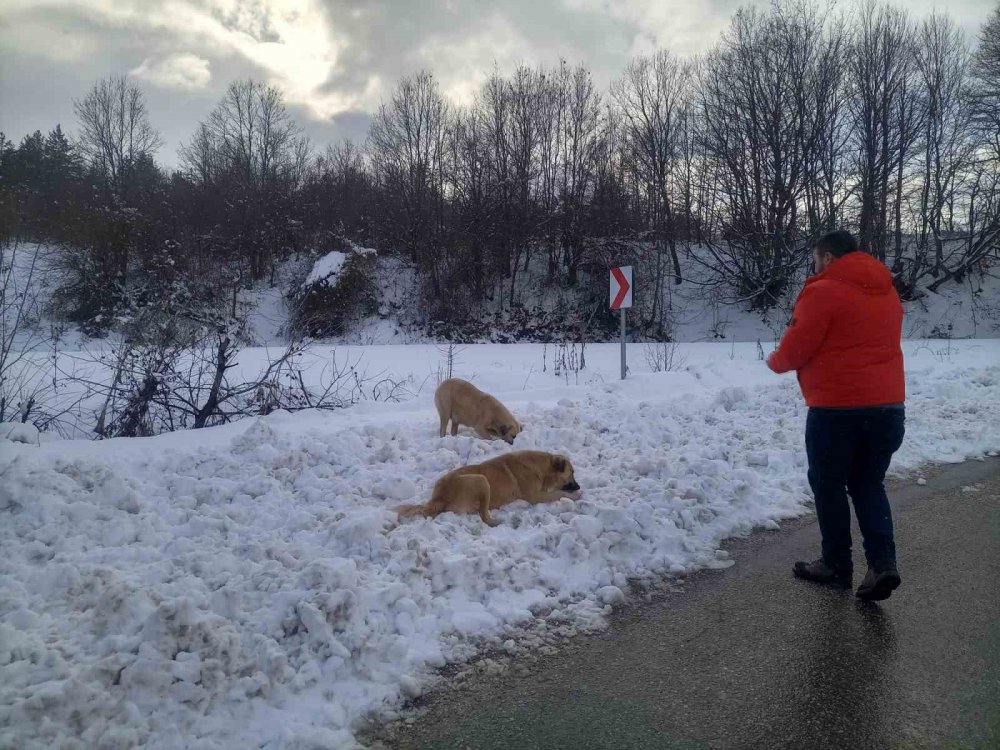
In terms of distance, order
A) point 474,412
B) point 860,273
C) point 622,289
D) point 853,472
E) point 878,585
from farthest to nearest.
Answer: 1. point 622,289
2. point 474,412
3. point 853,472
4. point 860,273
5. point 878,585

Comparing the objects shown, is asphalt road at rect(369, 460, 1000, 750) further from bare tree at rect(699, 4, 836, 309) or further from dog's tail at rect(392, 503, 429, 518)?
bare tree at rect(699, 4, 836, 309)

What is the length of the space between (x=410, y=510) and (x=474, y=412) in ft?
9.89

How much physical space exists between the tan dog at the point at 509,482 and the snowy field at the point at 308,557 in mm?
159

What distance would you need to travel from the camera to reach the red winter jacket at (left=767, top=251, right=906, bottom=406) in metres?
4.15

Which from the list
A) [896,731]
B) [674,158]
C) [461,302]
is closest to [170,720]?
[896,731]

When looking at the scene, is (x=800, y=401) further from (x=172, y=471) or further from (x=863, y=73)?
(x=863, y=73)

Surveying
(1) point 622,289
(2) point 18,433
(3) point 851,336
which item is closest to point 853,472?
(3) point 851,336

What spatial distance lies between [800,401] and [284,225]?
112ft

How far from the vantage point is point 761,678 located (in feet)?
10.9

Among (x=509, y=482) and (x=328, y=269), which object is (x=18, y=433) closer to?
(x=509, y=482)

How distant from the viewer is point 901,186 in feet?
105

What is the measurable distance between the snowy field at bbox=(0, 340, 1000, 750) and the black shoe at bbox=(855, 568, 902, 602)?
0.97m

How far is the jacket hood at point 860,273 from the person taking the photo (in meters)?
4.20

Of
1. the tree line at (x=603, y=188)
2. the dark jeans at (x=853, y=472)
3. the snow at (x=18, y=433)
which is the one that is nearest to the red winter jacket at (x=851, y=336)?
the dark jeans at (x=853, y=472)
